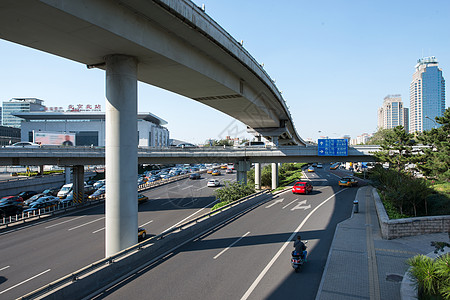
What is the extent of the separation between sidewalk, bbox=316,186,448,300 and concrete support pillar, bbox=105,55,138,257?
8.98 meters

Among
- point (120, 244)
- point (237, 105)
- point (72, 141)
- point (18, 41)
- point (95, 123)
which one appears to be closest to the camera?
point (18, 41)

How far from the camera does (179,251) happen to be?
13844 mm

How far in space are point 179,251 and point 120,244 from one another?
2886mm

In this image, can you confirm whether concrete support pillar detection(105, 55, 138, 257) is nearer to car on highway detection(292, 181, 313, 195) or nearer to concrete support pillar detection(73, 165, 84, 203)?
car on highway detection(292, 181, 313, 195)

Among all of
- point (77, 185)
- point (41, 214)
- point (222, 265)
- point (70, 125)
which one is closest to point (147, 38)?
point (222, 265)

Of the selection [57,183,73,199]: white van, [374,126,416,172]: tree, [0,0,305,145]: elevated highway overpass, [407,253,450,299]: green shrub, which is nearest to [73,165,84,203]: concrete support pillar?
[57,183,73,199]: white van

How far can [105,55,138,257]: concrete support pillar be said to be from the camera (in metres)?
12.8

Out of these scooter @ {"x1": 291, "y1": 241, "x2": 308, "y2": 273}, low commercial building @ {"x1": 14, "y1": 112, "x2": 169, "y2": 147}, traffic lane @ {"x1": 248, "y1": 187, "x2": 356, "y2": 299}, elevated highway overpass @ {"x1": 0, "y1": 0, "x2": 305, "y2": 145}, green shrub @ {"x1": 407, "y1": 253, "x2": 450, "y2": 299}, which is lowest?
traffic lane @ {"x1": 248, "y1": 187, "x2": 356, "y2": 299}

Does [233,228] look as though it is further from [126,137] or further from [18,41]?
[18,41]

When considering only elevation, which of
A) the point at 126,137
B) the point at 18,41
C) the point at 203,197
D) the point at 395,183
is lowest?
the point at 203,197

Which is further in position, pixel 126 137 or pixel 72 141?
pixel 72 141

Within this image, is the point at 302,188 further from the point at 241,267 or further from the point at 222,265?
the point at 222,265

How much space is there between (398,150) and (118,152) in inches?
1292

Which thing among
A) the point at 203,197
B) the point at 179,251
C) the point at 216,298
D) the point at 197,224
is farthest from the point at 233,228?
the point at 203,197
